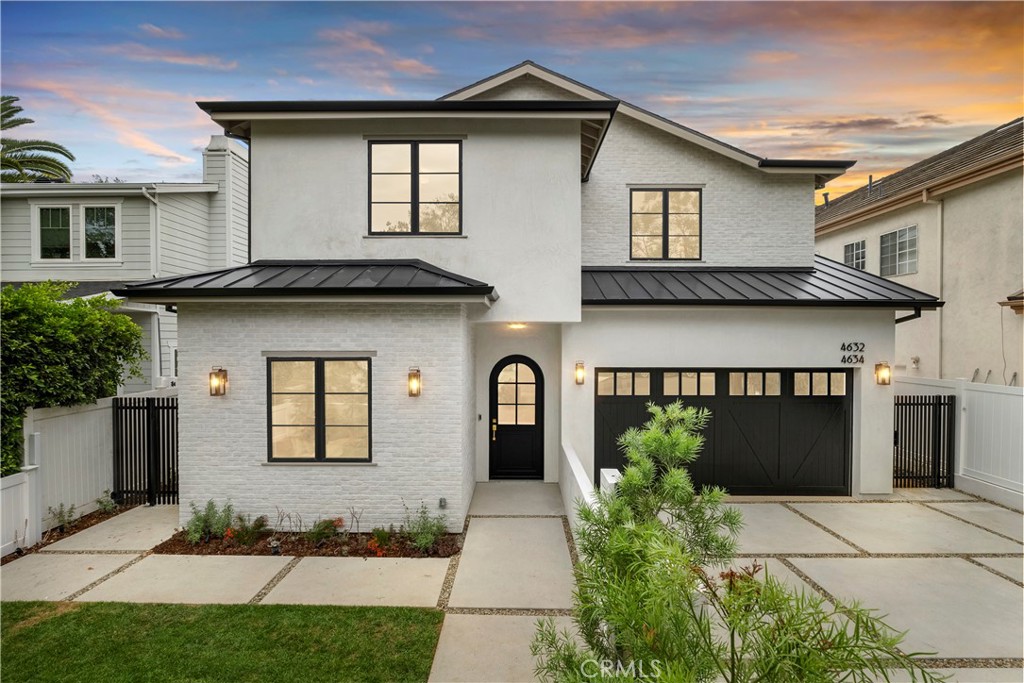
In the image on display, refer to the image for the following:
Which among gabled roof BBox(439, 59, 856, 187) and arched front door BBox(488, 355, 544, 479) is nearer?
arched front door BBox(488, 355, 544, 479)

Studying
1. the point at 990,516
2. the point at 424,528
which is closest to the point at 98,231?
the point at 424,528

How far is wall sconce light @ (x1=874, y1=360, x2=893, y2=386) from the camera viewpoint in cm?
895

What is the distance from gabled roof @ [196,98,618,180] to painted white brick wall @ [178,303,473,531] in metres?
3.17

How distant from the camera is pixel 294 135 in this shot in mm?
8008

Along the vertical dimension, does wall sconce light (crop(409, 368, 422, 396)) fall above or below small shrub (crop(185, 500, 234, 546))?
above

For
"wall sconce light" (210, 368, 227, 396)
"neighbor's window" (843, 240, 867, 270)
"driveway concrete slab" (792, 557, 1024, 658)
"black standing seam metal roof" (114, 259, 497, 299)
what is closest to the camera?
"driveway concrete slab" (792, 557, 1024, 658)

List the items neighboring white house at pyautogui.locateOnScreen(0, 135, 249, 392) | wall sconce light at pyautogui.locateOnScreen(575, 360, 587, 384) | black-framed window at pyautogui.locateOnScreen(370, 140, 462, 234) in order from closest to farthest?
1. black-framed window at pyautogui.locateOnScreen(370, 140, 462, 234)
2. wall sconce light at pyautogui.locateOnScreen(575, 360, 587, 384)
3. neighboring white house at pyautogui.locateOnScreen(0, 135, 249, 392)

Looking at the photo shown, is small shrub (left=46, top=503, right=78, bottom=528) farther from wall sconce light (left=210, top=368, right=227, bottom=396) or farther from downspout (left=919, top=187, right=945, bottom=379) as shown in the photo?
downspout (left=919, top=187, right=945, bottom=379)

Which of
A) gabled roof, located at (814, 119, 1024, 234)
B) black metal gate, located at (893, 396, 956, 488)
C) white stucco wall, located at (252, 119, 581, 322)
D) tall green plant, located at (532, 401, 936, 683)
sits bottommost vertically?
black metal gate, located at (893, 396, 956, 488)

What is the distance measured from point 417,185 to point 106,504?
7.45 m

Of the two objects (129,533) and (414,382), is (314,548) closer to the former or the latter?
(414,382)

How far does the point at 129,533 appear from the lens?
23.4 ft

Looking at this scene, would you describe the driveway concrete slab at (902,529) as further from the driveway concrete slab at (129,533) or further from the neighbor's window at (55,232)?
the neighbor's window at (55,232)

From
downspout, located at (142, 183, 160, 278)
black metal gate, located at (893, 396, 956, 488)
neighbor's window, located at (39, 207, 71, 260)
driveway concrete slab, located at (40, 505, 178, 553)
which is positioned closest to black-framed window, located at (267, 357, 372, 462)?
driveway concrete slab, located at (40, 505, 178, 553)
